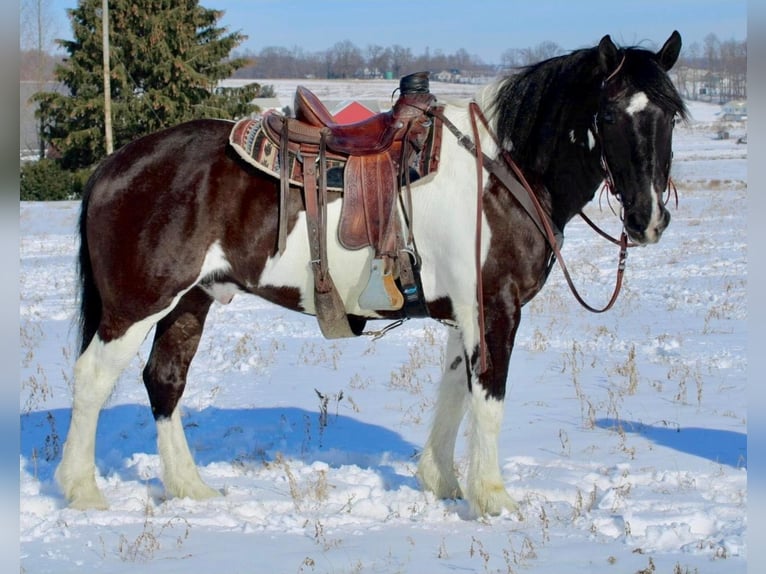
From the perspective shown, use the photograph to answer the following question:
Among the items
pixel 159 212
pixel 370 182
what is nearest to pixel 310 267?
pixel 370 182

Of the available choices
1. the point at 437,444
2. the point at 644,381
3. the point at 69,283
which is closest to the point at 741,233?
the point at 644,381

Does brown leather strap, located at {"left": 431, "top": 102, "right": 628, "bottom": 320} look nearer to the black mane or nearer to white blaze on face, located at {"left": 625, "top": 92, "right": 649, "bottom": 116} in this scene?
the black mane

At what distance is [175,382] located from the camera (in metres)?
5.16

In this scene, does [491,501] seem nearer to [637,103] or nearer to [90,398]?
[637,103]

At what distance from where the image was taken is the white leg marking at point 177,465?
498cm

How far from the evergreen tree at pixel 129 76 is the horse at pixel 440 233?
2594 cm

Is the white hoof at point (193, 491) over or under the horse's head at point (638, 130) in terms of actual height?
under

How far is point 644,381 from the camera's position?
278 inches

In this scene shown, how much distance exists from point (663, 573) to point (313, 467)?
91.4 inches

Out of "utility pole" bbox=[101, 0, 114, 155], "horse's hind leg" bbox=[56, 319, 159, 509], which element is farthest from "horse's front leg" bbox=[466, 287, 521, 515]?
"utility pole" bbox=[101, 0, 114, 155]

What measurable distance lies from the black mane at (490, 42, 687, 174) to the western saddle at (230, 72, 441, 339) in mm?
394

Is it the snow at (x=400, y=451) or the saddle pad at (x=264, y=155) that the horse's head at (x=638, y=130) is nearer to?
the snow at (x=400, y=451)

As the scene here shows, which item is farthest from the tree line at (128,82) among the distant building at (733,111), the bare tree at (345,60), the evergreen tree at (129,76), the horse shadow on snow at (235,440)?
the bare tree at (345,60)

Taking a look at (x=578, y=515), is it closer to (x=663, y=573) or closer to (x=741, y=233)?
(x=663, y=573)
